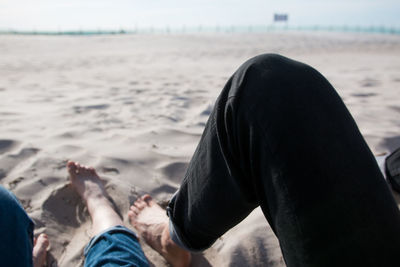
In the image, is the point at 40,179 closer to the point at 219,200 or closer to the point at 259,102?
the point at 219,200

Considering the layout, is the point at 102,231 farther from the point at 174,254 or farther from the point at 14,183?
the point at 14,183

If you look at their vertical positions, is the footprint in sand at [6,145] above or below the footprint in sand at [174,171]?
above

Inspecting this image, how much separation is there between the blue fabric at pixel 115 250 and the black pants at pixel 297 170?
39 centimetres

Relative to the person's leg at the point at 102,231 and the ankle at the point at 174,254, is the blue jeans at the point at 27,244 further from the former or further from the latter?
the ankle at the point at 174,254

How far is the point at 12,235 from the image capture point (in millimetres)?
794

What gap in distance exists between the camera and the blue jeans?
2.55 feet

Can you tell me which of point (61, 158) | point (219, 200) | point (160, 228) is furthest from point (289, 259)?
point (61, 158)

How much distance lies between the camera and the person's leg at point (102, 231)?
96cm

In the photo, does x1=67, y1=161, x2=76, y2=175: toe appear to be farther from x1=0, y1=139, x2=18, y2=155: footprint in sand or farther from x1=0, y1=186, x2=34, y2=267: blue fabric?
x1=0, y1=186, x2=34, y2=267: blue fabric

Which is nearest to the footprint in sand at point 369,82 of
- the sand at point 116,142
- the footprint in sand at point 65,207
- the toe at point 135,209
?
the sand at point 116,142

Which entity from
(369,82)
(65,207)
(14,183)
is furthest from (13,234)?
(369,82)

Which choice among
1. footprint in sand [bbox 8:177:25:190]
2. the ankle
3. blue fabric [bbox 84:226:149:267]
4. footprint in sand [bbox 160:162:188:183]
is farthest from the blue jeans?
footprint in sand [bbox 8:177:25:190]

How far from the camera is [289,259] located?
1.83 feet

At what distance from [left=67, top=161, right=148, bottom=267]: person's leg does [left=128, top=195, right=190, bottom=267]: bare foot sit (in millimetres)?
94
